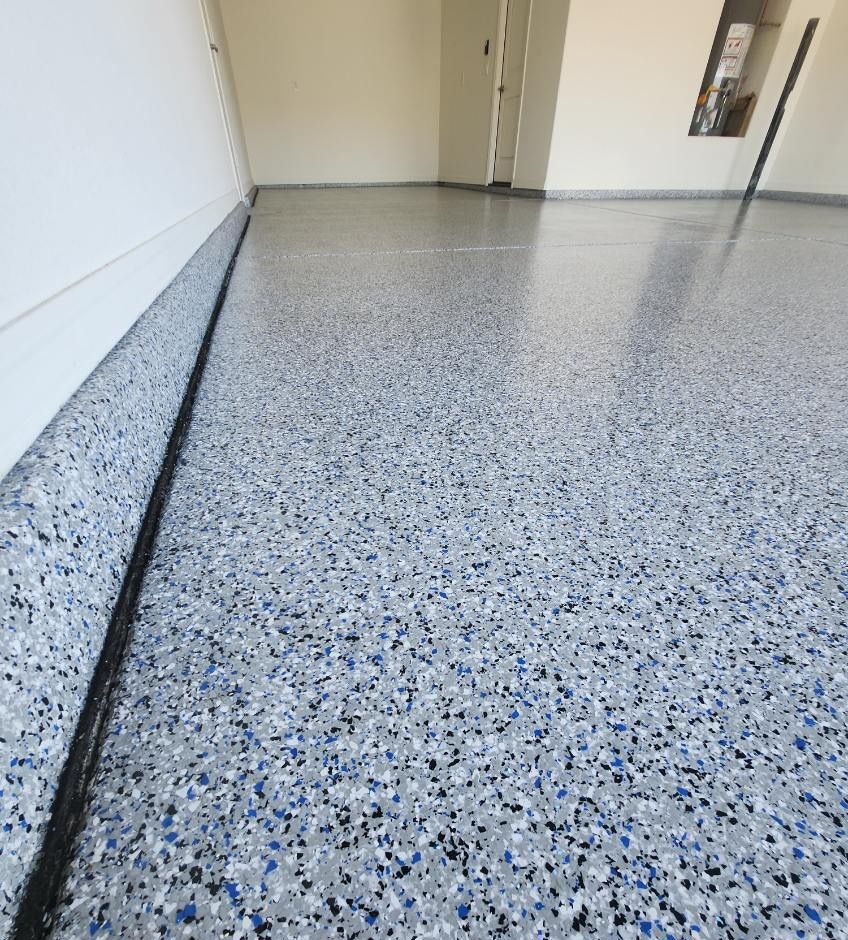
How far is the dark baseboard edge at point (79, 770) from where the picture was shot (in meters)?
0.21

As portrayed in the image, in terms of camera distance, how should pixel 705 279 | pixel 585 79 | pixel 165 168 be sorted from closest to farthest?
pixel 165 168 < pixel 705 279 < pixel 585 79

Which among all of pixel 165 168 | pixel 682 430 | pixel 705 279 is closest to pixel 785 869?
pixel 682 430

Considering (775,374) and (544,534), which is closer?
(544,534)

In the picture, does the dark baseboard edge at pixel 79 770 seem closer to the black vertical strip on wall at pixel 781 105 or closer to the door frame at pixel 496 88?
the black vertical strip on wall at pixel 781 105

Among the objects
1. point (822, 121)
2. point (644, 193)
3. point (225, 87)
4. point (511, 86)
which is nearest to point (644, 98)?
point (644, 193)

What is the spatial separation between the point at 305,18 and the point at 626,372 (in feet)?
25.3

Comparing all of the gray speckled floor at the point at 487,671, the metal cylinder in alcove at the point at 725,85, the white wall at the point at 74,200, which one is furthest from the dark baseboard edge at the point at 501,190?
the gray speckled floor at the point at 487,671

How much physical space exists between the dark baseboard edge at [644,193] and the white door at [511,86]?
0.87 m

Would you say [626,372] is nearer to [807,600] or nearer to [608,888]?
[807,600]

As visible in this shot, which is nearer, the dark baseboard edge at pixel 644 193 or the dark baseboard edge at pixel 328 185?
the dark baseboard edge at pixel 644 193

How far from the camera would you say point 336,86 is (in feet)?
21.1

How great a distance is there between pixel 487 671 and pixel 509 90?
6.49 m

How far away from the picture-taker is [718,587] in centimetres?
39

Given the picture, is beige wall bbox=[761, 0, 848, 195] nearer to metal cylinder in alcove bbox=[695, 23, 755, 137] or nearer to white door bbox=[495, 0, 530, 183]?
metal cylinder in alcove bbox=[695, 23, 755, 137]
